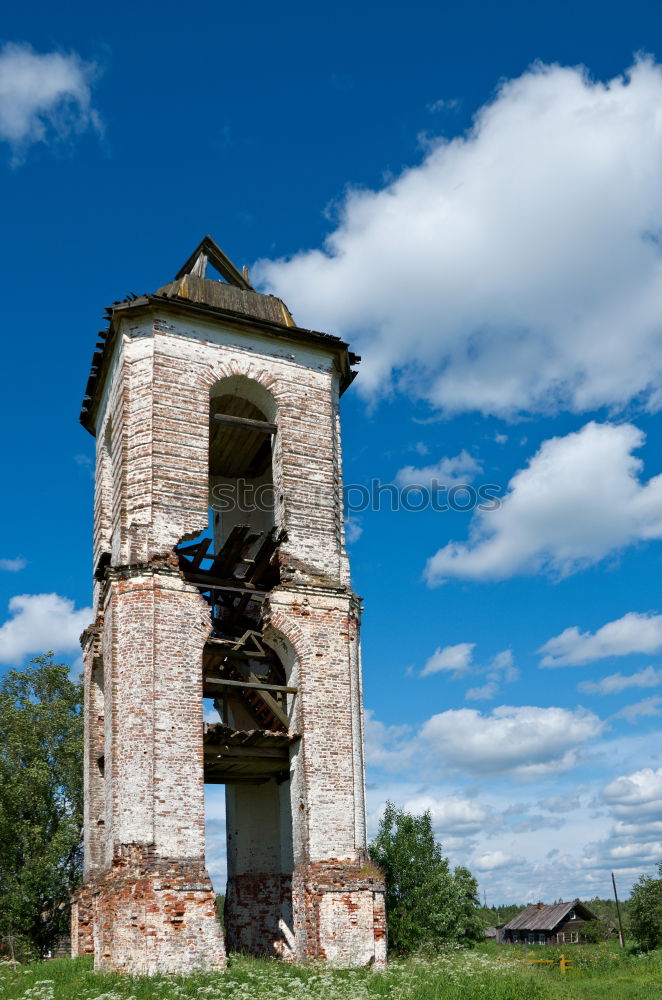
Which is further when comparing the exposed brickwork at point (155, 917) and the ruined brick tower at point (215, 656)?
the ruined brick tower at point (215, 656)

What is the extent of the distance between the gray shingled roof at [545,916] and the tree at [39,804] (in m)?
29.2

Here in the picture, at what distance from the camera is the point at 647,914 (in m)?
30.1

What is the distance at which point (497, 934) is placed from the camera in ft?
164

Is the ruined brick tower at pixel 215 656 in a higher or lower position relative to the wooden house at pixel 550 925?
higher

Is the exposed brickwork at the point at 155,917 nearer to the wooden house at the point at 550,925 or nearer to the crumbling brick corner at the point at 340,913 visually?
the crumbling brick corner at the point at 340,913

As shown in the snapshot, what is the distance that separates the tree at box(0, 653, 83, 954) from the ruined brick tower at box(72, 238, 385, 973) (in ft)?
27.4

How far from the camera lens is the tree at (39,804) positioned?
2081 cm

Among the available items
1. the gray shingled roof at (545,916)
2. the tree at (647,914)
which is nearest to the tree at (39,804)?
the tree at (647,914)

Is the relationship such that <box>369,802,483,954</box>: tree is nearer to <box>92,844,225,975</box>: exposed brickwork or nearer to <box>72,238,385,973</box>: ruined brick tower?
<box>72,238,385,973</box>: ruined brick tower

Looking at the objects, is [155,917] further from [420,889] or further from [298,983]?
[420,889]

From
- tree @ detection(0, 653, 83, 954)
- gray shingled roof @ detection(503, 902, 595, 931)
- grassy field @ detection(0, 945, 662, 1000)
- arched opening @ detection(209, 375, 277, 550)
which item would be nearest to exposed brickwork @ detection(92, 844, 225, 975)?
grassy field @ detection(0, 945, 662, 1000)

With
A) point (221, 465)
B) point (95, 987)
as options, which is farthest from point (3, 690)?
point (95, 987)

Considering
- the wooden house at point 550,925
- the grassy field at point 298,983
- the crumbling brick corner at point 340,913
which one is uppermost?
the crumbling brick corner at point 340,913

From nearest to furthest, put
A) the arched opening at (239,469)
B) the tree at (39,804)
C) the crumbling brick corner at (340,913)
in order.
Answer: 1. the crumbling brick corner at (340,913)
2. the arched opening at (239,469)
3. the tree at (39,804)
